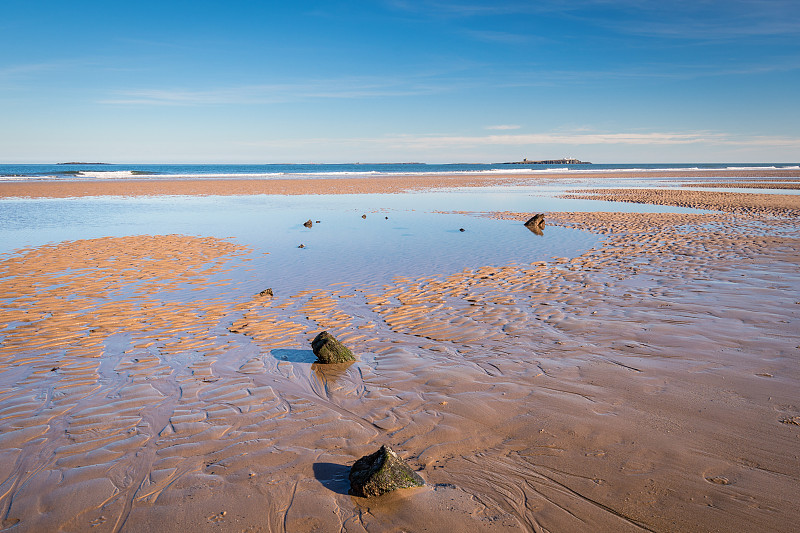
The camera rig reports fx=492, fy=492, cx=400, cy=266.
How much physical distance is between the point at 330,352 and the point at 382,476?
284 centimetres

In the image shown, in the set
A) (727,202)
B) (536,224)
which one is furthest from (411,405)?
(727,202)

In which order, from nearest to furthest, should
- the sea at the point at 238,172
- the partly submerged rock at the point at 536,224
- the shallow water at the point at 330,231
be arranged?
the shallow water at the point at 330,231
the partly submerged rock at the point at 536,224
the sea at the point at 238,172

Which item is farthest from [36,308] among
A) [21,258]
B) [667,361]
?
[667,361]

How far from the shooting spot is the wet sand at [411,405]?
3.75 meters

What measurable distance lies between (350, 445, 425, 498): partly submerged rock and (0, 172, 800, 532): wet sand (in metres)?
0.08

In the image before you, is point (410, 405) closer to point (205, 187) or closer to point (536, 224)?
point (536, 224)

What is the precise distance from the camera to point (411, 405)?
536cm

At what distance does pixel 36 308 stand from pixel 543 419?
8863mm

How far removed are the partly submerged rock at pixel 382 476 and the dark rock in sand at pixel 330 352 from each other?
263 centimetres

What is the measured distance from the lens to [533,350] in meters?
6.87

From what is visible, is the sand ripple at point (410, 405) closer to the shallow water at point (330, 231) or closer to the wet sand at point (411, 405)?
the wet sand at point (411, 405)

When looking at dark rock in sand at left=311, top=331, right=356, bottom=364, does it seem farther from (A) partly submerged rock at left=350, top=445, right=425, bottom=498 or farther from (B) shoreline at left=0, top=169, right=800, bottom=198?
(B) shoreline at left=0, top=169, right=800, bottom=198

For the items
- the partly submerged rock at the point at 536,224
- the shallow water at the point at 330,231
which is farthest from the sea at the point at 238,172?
the partly submerged rock at the point at 536,224

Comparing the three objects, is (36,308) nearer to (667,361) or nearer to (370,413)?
(370,413)
